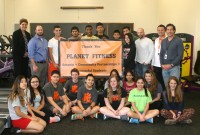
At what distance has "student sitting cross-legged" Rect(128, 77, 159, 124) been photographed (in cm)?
455

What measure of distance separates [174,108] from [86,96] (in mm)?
1588

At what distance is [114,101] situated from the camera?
4.82 m

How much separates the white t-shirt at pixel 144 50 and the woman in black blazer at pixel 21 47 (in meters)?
2.41

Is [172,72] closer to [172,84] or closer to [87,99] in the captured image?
[172,84]

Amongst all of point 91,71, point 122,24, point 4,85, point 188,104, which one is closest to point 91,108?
point 91,71

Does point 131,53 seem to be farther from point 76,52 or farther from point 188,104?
point 188,104

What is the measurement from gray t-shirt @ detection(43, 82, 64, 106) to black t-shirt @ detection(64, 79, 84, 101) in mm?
319

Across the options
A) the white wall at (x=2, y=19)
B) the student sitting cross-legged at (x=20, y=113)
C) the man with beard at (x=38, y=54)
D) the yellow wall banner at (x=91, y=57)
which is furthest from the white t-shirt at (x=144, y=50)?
the white wall at (x=2, y=19)

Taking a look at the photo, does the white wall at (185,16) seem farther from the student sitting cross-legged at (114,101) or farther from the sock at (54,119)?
the sock at (54,119)

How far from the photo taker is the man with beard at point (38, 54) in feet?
17.6

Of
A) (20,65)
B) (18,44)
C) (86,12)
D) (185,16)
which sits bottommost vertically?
(20,65)

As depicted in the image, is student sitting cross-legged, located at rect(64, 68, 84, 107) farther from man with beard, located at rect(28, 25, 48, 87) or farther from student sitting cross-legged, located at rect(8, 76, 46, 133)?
student sitting cross-legged, located at rect(8, 76, 46, 133)

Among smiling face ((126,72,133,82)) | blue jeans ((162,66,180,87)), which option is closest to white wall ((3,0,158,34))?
blue jeans ((162,66,180,87))

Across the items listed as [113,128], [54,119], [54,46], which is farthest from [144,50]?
[54,119]
